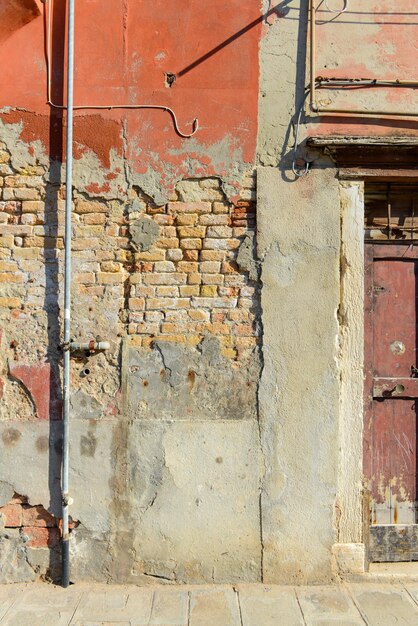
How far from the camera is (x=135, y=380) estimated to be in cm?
367

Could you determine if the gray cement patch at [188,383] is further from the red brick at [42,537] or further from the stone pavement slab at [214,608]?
the stone pavement slab at [214,608]

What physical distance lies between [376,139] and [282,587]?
2.78m

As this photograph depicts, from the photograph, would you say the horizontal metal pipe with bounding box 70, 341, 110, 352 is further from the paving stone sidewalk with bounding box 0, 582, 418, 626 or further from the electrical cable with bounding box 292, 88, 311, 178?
the electrical cable with bounding box 292, 88, 311, 178

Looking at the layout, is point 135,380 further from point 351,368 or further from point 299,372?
point 351,368

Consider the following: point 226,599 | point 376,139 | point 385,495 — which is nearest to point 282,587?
point 226,599

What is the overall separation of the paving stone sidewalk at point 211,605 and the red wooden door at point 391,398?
0.37 meters

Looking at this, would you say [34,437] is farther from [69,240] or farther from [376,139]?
[376,139]

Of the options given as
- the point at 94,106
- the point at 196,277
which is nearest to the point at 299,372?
the point at 196,277

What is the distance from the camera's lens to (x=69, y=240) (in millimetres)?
3604

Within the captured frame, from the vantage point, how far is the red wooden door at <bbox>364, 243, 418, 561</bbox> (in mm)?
3801

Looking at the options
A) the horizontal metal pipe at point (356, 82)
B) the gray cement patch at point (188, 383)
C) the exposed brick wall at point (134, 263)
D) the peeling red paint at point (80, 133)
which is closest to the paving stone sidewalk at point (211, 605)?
the gray cement patch at point (188, 383)

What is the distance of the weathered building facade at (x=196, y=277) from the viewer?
361cm

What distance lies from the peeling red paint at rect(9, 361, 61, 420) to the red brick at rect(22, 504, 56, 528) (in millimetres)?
563

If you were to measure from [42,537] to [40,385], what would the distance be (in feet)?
3.05
